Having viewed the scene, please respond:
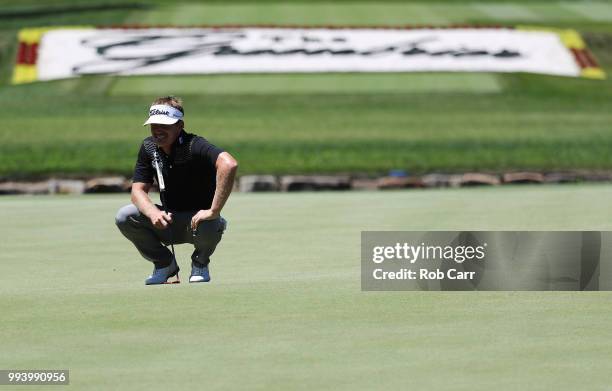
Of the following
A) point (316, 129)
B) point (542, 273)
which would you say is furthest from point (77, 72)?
point (542, 273)

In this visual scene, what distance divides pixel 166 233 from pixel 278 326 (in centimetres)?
183

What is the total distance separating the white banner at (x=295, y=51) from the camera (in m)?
38.1

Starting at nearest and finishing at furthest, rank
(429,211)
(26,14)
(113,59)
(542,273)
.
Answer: (542,273)
(429,211)
(113,59)
(26,14)

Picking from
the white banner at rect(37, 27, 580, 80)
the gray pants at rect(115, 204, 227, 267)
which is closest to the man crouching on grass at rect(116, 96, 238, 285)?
Result: the gray pants at rect(115, 204, 227, 267)

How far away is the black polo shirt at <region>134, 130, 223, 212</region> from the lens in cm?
1057

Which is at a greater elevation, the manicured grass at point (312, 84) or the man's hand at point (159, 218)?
the man's hand at point (159, 218)

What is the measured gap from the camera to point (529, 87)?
1427 inches

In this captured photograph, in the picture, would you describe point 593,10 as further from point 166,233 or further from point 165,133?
point 165,133

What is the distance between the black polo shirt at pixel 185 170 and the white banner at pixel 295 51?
26.9 meters

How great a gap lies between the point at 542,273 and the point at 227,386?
353 centimetres

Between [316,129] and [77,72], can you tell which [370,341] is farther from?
[77,72]

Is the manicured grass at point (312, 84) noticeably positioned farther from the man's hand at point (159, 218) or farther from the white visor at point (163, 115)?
the white visor at point (163, 115)

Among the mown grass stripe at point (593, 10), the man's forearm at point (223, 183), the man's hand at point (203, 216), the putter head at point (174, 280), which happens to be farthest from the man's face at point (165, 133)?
the mown grass stripe at point (593, 10)

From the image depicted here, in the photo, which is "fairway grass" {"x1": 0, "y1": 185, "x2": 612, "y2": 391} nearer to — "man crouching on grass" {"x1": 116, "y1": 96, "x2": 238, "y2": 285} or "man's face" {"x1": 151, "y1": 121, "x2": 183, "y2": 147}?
"man crouching on grass" {"x1": 116, "y1": 96, "x2": 238, "y2": 285}
